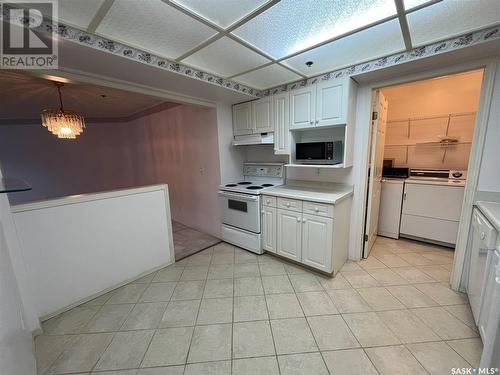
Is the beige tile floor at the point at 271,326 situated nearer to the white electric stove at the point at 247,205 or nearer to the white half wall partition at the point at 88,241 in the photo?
the white half wall partition at the point at 88,241

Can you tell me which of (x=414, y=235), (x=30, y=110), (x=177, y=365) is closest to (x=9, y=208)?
(x=177, y=365)

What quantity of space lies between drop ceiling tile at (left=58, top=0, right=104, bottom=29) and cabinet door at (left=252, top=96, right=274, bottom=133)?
1900mm

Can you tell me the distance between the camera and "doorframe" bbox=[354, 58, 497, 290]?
1688 mm

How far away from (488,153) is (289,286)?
2122 mm

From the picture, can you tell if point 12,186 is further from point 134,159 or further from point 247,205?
point 134,159

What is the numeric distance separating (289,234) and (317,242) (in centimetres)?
34

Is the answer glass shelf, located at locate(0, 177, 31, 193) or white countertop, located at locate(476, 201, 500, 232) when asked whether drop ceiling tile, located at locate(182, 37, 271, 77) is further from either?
white countertop, located at locate(476, 201, 500, 232)

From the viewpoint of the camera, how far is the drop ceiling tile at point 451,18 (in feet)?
4.00

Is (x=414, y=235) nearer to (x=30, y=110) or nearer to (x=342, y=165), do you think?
(x=342, y=165)

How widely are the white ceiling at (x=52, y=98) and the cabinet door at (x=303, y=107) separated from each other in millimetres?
1656

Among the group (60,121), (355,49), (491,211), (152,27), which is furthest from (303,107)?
(60,121)

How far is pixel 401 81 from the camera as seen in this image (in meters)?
2.04
